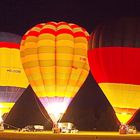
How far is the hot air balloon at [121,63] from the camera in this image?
22312 mm

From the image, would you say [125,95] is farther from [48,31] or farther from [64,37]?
[48,31]

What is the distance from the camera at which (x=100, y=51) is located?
75.0ft

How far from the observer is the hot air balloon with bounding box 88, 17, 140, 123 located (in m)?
22.3

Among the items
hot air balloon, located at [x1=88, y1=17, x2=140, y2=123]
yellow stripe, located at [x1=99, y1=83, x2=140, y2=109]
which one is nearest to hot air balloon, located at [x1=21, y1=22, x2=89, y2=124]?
hot air balloon, located at [x1=88, y1=17, x2=140, y2=123]

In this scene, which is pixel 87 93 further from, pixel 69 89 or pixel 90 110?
pixel 69 89

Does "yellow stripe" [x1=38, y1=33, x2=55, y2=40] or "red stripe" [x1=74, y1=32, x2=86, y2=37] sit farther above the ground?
"red stripe" [x1=74, y1=32, x2=86, y2=37]

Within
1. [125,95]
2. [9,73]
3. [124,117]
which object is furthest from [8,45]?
[124,117]

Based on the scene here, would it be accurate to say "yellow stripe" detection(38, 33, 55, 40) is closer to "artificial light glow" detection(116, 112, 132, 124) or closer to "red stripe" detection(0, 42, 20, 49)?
"red stripe" detection(0, 42, 20, 49)

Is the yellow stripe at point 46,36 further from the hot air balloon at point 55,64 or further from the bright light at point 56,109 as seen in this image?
the bright light at point 56,109

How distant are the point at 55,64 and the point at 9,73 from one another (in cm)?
286

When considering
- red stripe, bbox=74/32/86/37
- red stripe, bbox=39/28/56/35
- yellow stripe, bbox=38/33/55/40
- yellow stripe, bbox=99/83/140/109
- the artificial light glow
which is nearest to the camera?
yellow stripe, bbox=99/83/140/109

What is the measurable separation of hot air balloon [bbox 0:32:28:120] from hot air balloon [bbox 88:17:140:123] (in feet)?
13.8

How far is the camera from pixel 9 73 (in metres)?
25.3

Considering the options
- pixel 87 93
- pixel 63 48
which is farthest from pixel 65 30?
pixel 87 93
